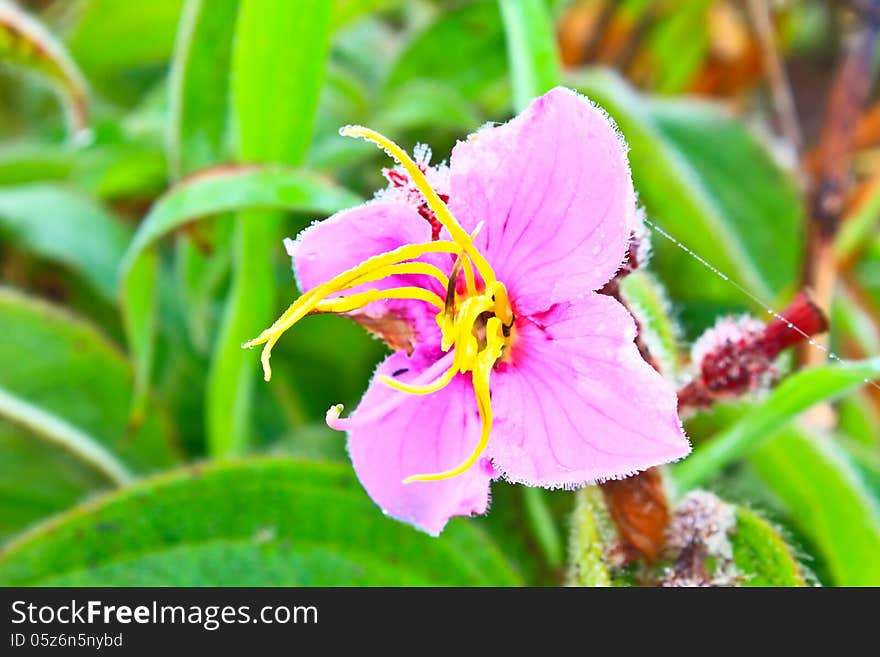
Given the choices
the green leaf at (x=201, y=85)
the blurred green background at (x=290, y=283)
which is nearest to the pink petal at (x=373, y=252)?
the blurred green background at (x=290, y=283)

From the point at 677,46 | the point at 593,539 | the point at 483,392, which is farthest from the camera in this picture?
the point at 677,46

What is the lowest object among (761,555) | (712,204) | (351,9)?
(761,555)

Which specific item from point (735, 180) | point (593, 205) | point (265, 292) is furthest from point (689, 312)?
point (593, 205)

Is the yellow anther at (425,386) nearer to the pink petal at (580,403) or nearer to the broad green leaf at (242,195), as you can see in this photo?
the pink petal at (580,403)

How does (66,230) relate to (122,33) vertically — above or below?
below

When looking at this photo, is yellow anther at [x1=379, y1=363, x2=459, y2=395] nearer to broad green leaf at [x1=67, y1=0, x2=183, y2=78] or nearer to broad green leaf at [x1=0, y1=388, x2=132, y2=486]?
broad green leaf at [x1=0, y1=388, x2=132, y2=486]

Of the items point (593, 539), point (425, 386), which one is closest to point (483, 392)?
point (425, 386)

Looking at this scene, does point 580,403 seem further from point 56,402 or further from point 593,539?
point 56,402
